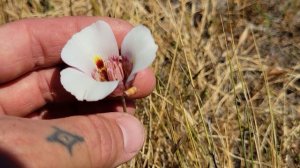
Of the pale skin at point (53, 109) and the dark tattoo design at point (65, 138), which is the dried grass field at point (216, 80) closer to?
the pale skin at point (53, 109)

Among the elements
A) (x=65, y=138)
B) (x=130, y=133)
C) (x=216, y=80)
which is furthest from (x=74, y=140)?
(x=216, y=80)

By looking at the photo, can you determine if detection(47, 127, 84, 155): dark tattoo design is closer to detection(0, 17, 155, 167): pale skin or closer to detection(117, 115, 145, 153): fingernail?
detection(0, 17, 155, 167): pale skin

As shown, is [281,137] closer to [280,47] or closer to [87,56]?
[280,47]

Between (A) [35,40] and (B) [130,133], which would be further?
(A) [35,40]

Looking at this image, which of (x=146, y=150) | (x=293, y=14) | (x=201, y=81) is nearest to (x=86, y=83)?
(x=146, y=150)

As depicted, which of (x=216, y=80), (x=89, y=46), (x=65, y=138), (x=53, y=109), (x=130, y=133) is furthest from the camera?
(x=216, y=80)

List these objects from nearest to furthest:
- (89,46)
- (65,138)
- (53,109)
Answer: (65,138) < (89,46) < (53,109)

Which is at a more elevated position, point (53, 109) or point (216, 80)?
point (53, 109)

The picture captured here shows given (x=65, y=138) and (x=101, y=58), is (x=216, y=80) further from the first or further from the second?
(x=65, y=138)

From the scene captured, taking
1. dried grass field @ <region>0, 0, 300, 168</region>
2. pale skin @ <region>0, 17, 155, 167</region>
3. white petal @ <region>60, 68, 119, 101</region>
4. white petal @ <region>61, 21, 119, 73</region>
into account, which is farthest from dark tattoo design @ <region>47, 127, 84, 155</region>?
dried grass field @ <region>0, 0, 300, 168</region>
